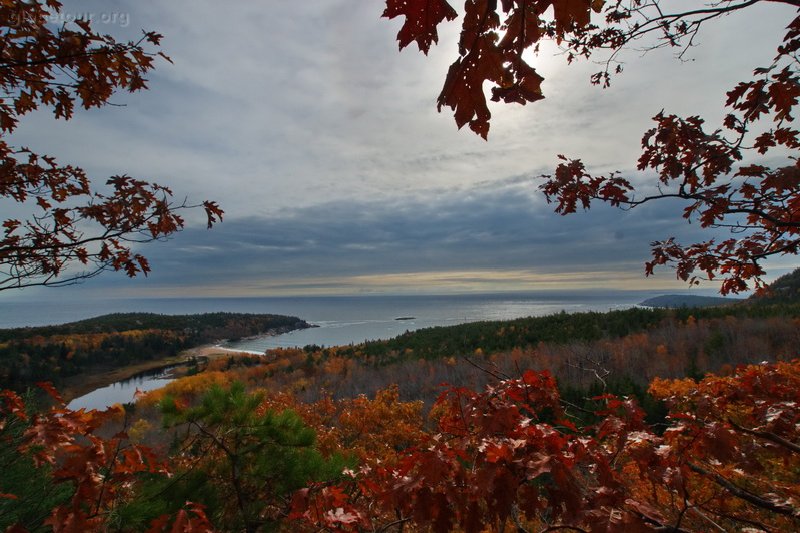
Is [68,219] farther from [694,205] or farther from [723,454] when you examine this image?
[694,205]

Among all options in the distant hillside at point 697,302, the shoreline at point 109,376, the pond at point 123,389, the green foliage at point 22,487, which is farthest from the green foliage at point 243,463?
the distant hillside at point 697,302

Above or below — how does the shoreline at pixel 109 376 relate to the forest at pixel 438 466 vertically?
A: below

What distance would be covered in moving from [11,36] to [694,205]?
5.84 metres

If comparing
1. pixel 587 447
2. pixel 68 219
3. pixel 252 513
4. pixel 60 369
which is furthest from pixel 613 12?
pixel 60 369

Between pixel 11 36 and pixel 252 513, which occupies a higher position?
pixel 11 36

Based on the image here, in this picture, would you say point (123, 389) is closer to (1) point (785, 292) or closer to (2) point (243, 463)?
(2) point (243, 463)

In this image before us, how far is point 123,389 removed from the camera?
124ft

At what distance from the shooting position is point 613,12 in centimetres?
313

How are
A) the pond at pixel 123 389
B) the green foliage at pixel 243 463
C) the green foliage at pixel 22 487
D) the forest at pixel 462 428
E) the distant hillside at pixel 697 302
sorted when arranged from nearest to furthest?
the forest at pixel 462 428 < the green foliage at pixel 22 487 < the green foliage at pixel 243 463 < the pond at pixel 123 389 < the distant hillside at pixel 697 302

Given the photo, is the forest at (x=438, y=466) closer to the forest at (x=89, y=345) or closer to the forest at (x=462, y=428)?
the forest at (x=462, y=428)

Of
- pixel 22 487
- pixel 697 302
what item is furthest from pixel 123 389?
pixel 697 302

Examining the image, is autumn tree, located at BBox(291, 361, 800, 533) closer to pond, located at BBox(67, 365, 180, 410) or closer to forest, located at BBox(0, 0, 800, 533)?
forest, located at BBox(0, 0, 800, 533)

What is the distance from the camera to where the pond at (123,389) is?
31125mm

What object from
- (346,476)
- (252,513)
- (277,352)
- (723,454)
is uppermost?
(723,454)
